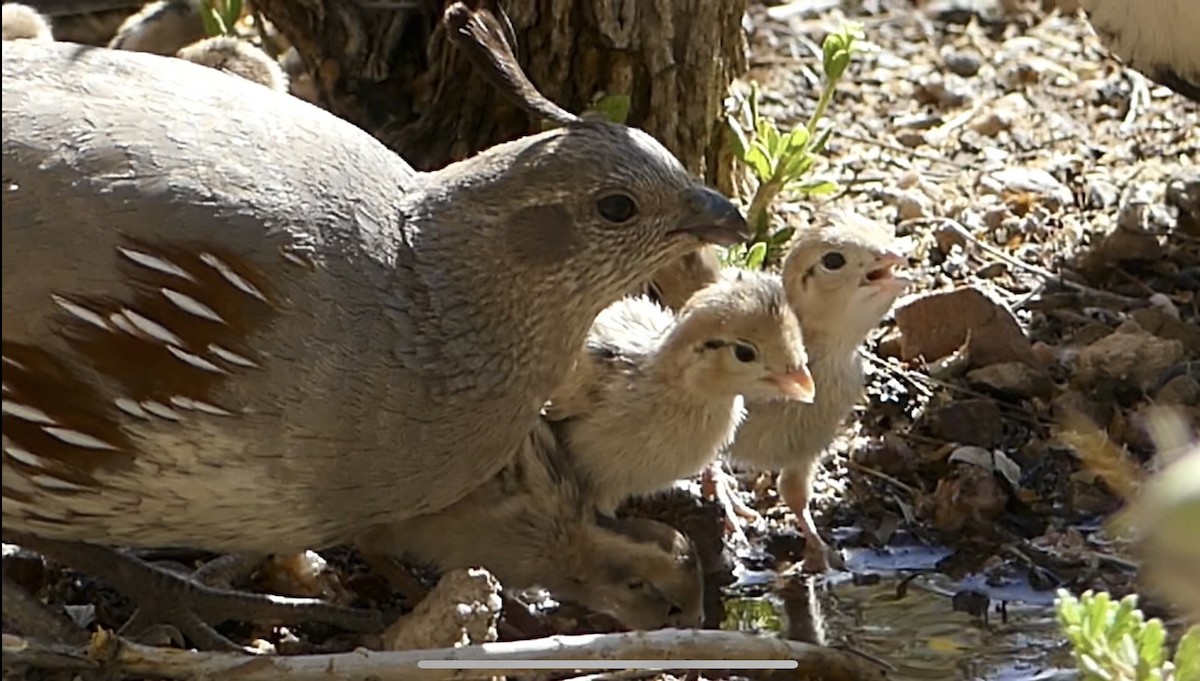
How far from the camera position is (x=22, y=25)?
4.95 meters

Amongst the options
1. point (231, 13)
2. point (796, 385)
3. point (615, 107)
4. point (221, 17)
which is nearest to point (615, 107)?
point (615, 107)

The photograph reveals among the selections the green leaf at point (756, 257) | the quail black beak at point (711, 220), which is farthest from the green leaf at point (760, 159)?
the quail black beak at point (711, 220)

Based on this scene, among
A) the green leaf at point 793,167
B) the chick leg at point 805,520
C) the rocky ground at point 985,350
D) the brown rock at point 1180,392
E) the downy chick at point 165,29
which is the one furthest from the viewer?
the downy chick at point 165,29

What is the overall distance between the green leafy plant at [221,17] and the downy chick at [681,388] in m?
1.76

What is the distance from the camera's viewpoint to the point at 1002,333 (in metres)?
4.89

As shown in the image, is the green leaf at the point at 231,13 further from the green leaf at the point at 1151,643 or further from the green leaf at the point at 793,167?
the green leaf at the point at 1151,643

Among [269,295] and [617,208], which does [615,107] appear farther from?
[269,295]

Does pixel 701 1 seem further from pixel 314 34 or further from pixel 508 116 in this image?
pixel 314 34

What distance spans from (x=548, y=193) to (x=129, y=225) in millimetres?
794

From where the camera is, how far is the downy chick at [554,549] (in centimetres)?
375

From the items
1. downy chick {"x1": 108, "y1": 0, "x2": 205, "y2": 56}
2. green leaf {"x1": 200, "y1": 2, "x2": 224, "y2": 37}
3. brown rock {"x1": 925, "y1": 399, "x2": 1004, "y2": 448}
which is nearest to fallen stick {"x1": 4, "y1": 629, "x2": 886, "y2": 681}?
brown rock {"x1": 925, "y1": 399, "x2": 1004, "y2": 448}

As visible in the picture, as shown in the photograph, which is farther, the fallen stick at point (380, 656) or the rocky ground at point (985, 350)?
the rocky ground at point (985, 350)

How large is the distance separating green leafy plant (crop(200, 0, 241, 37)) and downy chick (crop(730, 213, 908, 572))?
6.10 ft

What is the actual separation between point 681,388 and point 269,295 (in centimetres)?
110
